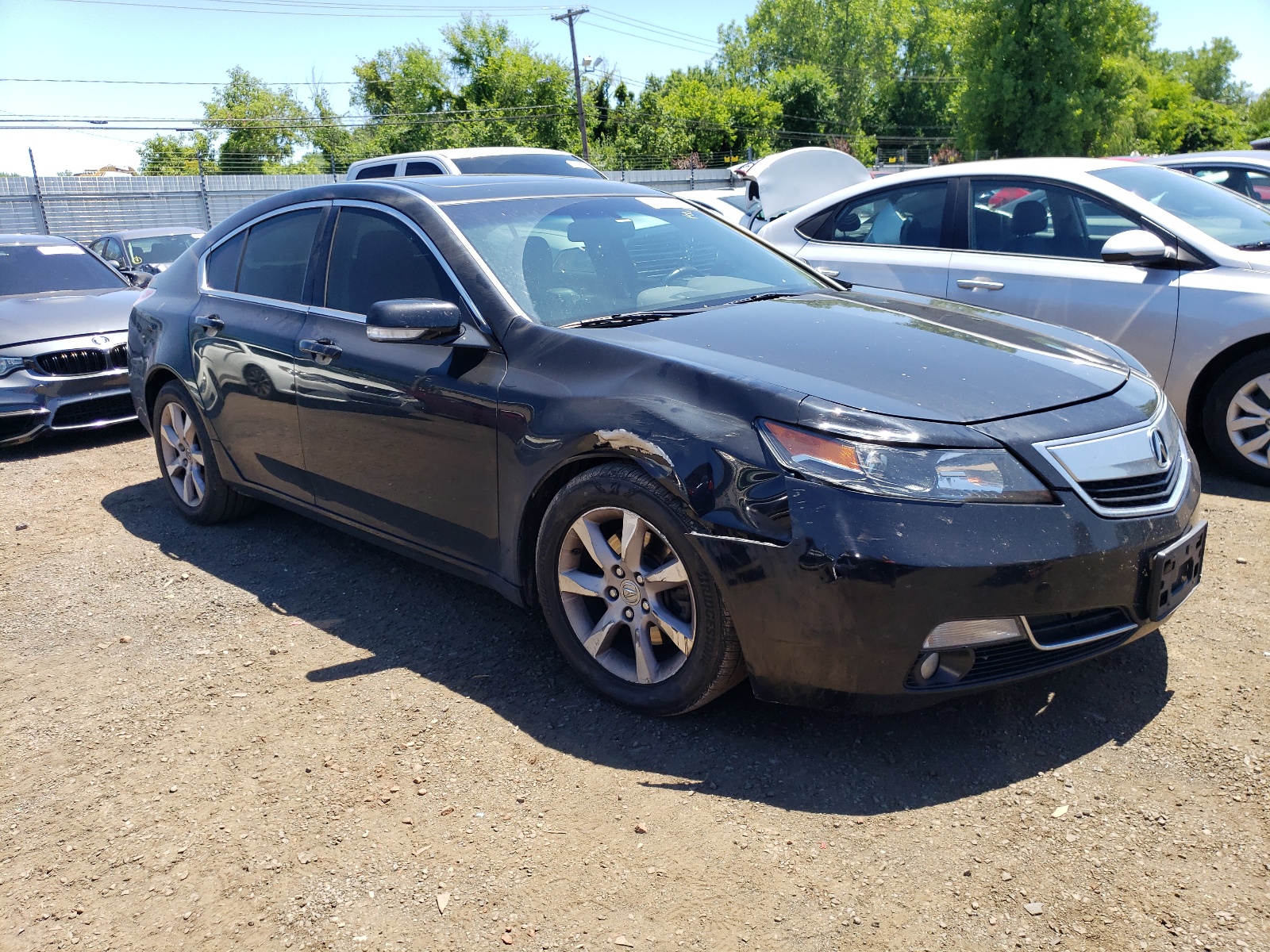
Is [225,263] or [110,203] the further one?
[110,203]

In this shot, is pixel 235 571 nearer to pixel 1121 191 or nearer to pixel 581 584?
pixel 581 584

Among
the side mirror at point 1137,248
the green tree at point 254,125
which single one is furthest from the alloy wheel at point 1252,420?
the green tree at point 254,125

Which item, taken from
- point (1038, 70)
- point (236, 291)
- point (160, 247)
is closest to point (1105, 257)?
point (236, 291)

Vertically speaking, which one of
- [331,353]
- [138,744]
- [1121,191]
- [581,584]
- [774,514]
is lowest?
[138,744]

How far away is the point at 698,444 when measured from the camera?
109 inches

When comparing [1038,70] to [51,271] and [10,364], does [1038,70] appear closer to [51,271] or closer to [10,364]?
[51,271]

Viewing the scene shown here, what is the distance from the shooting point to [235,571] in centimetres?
459

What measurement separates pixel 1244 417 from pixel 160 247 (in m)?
12.8

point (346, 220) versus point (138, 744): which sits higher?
point (346, 220)

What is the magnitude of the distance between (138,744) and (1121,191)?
5.47m

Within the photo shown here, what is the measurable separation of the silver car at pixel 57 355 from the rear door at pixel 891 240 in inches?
184

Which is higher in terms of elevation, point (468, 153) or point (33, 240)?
point (468, 153)

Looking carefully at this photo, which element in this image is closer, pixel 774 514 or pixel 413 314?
pixel 774 514

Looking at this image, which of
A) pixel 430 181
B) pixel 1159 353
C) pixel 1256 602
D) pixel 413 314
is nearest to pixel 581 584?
pixel 413 314
